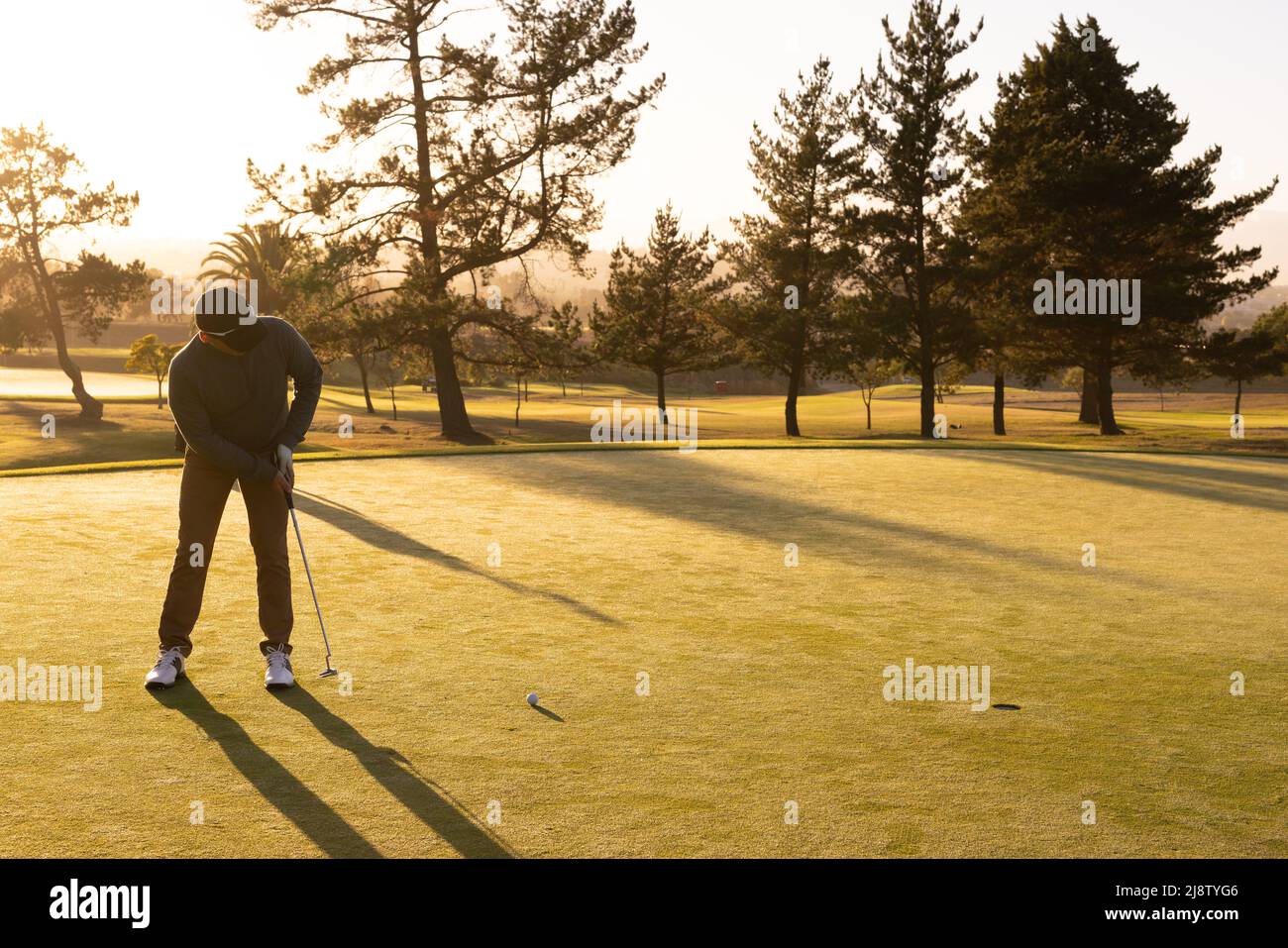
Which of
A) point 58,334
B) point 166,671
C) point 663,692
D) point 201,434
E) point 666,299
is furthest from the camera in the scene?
point 666,299

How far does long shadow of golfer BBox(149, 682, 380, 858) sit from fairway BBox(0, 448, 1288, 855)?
21 mm

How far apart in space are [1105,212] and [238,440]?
42.6 meters

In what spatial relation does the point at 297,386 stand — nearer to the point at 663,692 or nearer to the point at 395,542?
the point at 663,692

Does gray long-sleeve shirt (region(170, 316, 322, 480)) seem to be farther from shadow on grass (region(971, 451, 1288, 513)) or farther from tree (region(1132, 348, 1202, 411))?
tree (region(1132, 348, 1202, 411))

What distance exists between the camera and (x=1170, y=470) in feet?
60.4

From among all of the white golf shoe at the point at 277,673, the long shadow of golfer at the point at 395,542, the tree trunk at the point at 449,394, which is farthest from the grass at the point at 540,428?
the white golf shoe at the point at 277,673

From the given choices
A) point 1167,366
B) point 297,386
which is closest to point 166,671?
point 297,386

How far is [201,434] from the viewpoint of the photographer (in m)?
6.46

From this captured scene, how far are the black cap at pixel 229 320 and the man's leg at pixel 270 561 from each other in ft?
2.91

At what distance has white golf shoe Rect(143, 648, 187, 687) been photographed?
5.98 m
